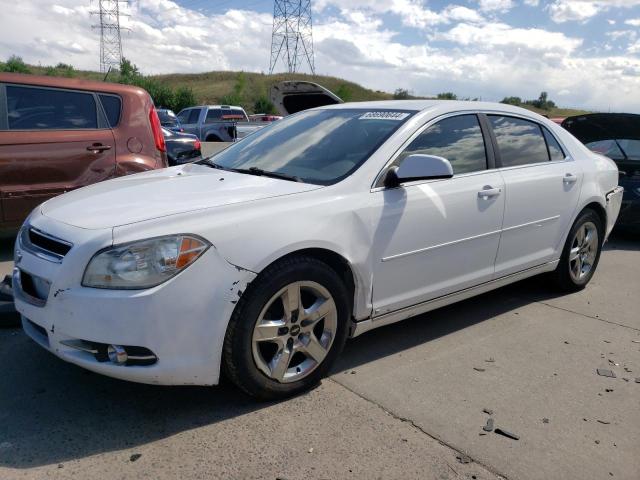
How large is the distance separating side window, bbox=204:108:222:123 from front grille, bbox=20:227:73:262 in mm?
18836

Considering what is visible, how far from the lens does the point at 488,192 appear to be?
400 cm

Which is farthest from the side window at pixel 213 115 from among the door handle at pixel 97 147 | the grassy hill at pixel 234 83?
the grassy hill at pixel 234 83

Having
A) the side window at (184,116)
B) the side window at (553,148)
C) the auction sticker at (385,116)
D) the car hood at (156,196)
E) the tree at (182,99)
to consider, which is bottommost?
the tree at (182,99)

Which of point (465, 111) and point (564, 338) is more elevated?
point (465, 111)

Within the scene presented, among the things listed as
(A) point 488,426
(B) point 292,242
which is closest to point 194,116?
(B) point 292,242

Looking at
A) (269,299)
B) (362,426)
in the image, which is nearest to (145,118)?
(269,299)

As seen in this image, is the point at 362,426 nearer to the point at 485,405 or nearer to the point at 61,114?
the point at 485,405

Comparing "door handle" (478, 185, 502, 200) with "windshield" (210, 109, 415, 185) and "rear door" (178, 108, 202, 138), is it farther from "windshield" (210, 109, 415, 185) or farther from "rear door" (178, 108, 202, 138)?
"rear door" (178, 108, 202, 138)

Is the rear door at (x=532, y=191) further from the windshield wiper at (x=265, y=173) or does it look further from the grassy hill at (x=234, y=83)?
the grassy hill at (x=234, y=83)

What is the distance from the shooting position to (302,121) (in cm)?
434

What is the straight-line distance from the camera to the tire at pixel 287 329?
9.37 ft

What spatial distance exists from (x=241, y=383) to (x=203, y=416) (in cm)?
27

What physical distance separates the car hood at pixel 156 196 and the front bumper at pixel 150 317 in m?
Result: 0.26

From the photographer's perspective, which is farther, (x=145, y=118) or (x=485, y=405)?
(x=145, y=118)
